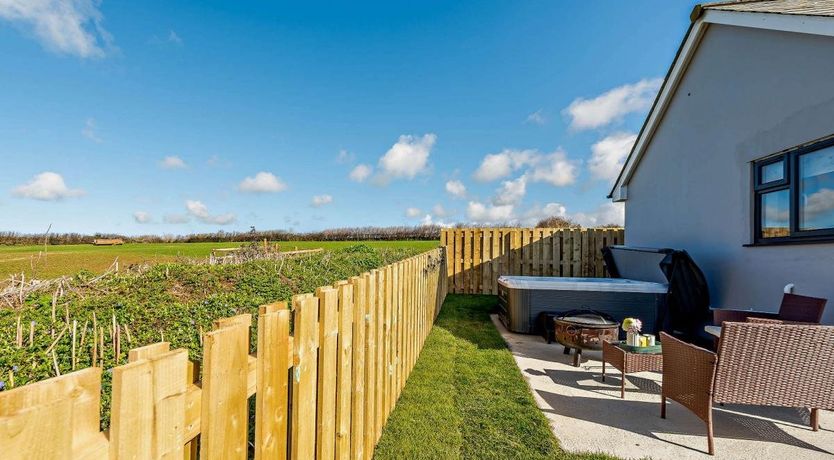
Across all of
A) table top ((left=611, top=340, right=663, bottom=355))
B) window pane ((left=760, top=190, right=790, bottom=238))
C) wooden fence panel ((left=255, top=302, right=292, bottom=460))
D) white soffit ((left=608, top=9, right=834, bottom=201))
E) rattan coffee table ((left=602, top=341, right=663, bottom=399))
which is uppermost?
white soffit ((left=608, top=9, right=834, bottom=201))

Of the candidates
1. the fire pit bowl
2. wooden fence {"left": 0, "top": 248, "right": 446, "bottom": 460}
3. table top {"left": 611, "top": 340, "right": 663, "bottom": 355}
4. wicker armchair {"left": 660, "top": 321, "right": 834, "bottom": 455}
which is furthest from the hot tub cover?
wooden fence {"left": 0, "top": 248, "right": 446, "bottom": 460}

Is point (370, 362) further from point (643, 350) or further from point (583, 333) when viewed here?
point (583, 333)

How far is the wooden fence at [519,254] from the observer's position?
34.7ft

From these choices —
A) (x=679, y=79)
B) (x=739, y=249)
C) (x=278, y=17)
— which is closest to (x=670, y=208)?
(x=739, y=249)

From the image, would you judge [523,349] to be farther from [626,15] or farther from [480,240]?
[626,15]

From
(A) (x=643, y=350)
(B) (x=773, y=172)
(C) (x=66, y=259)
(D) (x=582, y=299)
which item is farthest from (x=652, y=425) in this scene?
(C) (x=66, y=259)

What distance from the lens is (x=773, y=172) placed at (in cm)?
483

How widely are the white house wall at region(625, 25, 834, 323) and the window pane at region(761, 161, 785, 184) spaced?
21 centimetres

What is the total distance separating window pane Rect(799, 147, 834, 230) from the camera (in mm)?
4016

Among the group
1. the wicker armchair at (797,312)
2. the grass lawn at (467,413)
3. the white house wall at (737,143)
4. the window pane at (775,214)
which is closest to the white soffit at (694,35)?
the white house wall at (737,143)

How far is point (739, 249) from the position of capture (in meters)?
5.30

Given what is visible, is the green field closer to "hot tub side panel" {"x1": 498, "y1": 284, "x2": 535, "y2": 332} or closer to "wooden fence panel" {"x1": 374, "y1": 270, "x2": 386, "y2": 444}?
"wooden fence panel" {"x1": 374, "y1": 270, "x2": 386, "y2": 444}

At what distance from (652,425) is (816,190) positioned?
3.61 metres

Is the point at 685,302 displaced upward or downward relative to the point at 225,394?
downward
